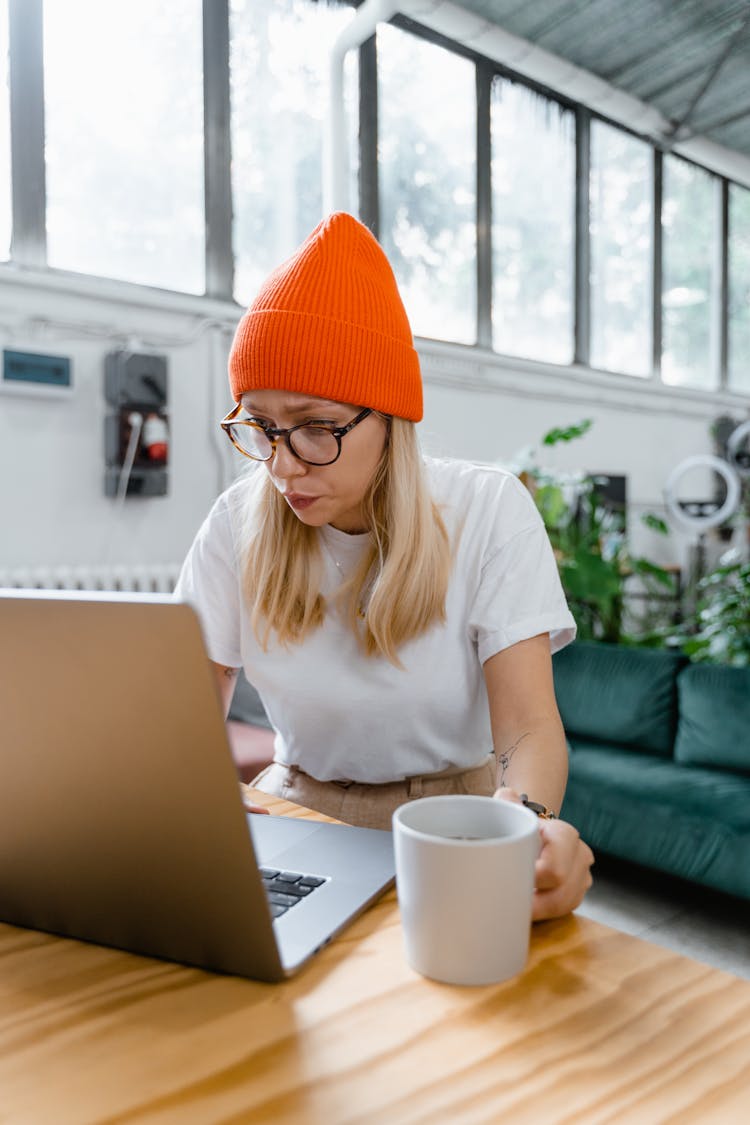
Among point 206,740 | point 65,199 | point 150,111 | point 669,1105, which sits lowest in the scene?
point 669,1105

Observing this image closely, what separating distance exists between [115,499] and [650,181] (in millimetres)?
4631

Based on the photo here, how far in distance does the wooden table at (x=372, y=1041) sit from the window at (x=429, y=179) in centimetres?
440

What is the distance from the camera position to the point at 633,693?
111 inches

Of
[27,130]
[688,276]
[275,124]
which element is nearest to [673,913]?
[27,130]

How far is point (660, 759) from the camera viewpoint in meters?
2.74

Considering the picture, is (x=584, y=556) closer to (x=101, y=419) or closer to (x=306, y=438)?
(x=101, y=419)

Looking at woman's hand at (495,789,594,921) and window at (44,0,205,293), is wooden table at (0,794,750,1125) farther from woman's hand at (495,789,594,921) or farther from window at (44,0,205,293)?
window at (44,0,205,293)

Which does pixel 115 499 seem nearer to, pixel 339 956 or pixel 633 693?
pixel 633 693

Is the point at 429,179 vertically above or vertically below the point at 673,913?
above

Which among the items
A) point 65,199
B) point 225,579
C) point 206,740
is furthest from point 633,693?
point 65,199

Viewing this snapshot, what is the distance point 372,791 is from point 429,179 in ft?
14.3

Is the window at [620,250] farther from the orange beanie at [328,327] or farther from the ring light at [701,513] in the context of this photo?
the orange beanie at [328,327]

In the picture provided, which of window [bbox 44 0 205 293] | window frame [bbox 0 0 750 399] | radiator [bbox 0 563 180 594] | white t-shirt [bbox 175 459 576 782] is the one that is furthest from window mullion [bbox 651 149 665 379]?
white t-shirt [bbox 175 459 576 782]

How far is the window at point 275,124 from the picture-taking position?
158 inches
